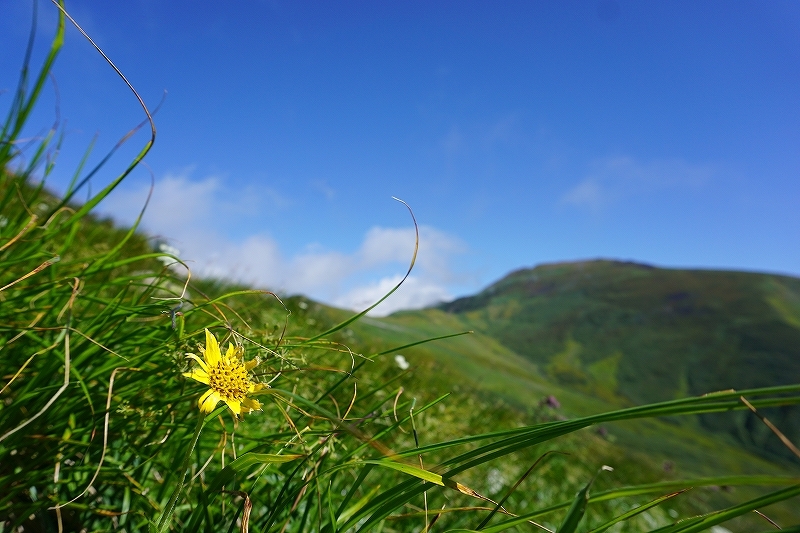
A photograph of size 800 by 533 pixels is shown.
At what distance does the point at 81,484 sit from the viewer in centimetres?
140

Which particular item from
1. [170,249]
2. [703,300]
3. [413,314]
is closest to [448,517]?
[170,249]

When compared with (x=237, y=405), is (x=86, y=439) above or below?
below

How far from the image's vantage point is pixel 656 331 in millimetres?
104875

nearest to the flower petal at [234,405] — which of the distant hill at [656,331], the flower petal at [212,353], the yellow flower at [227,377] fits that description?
the yellow flower at [227,377]

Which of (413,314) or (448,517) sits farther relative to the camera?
(413,314)

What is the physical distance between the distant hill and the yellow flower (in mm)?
89421

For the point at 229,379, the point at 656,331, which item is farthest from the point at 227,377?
the point at 656,331

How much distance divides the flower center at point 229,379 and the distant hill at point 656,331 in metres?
89.4

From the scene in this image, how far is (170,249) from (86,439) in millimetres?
3515

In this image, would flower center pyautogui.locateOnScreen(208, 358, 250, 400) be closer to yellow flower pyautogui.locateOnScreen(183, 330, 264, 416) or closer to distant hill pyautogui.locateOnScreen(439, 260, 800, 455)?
yellow flower pyautogui.locateOnScreen(183, 330, 264, 416)

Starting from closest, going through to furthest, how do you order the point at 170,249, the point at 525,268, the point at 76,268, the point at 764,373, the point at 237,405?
1. the point at 237,405
2. the point at 76,268
3. the point at 170,249
4. the point at 764,373
5. the point at 525,268

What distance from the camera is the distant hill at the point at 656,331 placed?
84.5 m

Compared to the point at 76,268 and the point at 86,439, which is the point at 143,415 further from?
the point at 76,268

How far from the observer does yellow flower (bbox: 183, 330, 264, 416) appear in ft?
3.12
